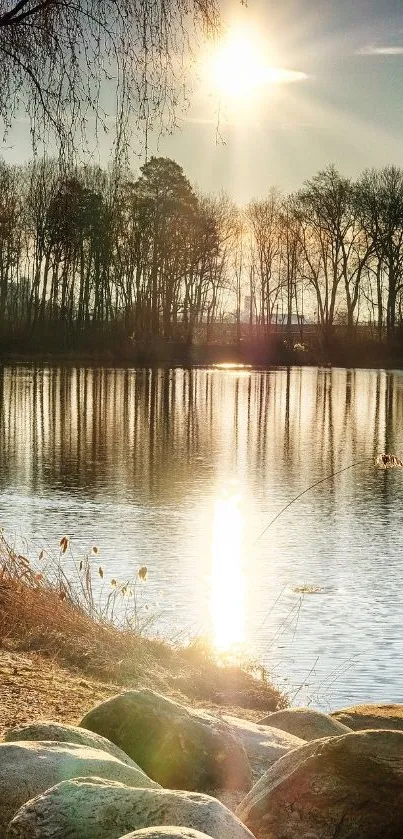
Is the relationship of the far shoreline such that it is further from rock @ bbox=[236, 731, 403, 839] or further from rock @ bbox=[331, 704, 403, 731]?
rock @ bbox=[236, 731, 403, 839]

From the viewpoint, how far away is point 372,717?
7840 millimetres

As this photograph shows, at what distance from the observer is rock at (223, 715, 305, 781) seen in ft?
23.3

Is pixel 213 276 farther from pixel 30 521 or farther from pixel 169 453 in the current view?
pixel 30 521

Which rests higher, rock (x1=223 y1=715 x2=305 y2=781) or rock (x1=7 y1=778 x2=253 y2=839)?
rock (x1=7 y1=778 x2=253 y2=839)

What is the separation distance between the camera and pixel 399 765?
5250 millimetres

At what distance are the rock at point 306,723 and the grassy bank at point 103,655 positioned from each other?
1485 millimetres

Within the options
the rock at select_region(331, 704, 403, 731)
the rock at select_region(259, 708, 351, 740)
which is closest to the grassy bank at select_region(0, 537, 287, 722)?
the rock at select_region(259, 708, 351, 740)

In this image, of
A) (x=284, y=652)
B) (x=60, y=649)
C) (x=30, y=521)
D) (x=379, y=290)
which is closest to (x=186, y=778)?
(x=60, y=649)

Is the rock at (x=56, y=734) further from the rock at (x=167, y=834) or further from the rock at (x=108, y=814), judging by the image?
the rock at (x=167, y=834)

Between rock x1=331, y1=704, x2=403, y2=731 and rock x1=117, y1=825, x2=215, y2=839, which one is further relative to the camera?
rock x1=331, y1=704, x2=403, y2=731

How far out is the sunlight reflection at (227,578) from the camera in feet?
46.7

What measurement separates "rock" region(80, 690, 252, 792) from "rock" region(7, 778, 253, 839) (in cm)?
210

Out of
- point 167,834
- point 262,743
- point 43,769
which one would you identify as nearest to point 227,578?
point 262,743

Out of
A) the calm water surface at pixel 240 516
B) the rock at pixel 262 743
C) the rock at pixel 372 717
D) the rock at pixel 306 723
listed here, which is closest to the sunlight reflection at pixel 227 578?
the calm water surface at pixel 240 516
